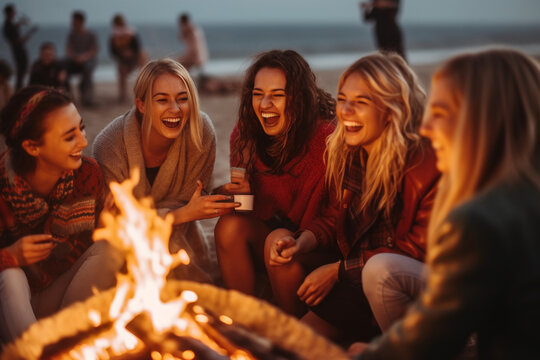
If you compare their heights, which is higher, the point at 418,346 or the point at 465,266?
the point at 465,266

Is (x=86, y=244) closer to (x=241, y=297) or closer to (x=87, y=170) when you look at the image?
(x=87, y=170)

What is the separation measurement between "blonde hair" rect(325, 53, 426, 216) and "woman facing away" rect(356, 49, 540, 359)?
88 cm

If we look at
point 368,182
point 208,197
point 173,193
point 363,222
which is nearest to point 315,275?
point 363,222

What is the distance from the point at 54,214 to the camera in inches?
109

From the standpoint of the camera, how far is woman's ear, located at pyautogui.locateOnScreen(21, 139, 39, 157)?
2.64 meters

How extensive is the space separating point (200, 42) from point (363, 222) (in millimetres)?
9968

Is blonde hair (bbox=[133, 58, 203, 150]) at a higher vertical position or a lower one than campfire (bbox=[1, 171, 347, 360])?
higher

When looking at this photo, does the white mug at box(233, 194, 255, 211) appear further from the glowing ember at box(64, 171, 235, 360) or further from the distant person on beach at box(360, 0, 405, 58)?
the distant person on beach at box(360, 0, 405, 58)

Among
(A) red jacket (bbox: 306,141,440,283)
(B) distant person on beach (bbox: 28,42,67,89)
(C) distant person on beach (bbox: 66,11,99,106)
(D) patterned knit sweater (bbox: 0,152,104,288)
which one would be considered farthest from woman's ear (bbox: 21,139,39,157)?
(C) distant person on beach (bbox: 66,11,99,106)

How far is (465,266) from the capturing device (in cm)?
137

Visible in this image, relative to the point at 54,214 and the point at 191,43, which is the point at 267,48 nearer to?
the point at 191,43

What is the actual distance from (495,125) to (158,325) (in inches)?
61.1

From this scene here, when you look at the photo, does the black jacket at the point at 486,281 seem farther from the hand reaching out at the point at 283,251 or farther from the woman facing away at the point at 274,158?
the woman facing away at the point at 274,158

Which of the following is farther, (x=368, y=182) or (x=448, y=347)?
(x=368, y=182)
